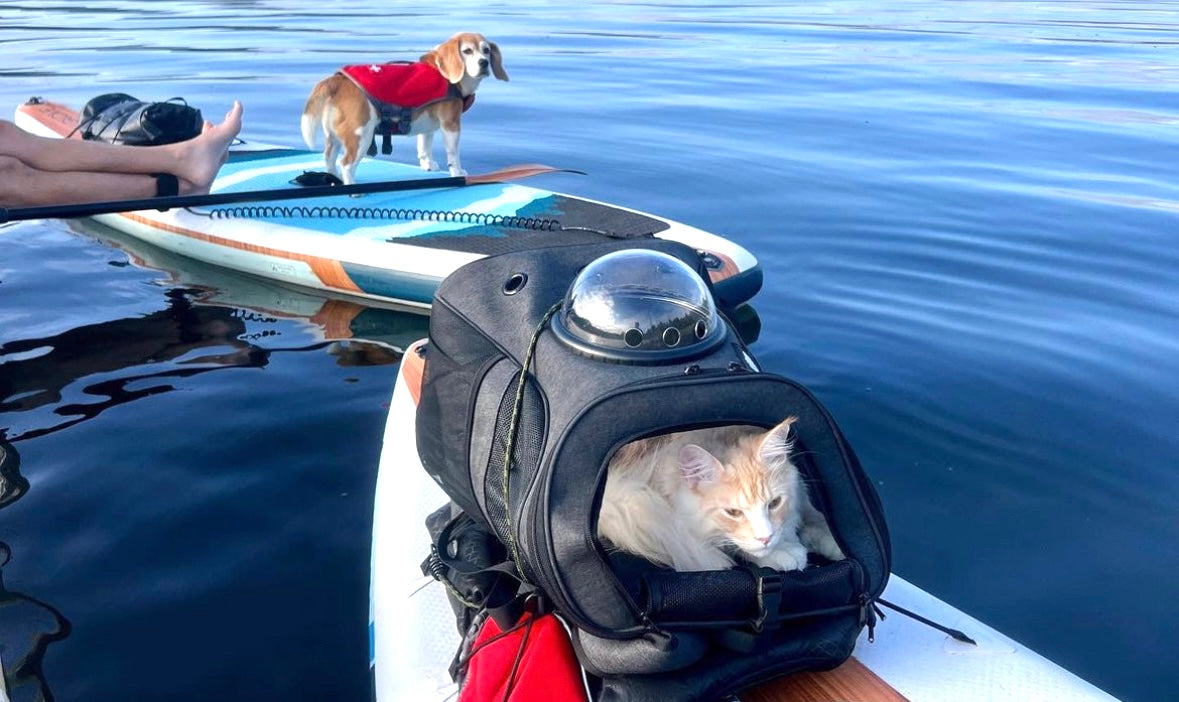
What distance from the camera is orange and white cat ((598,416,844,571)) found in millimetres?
2002

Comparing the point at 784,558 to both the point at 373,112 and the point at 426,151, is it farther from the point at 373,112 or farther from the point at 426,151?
the point at 426,151

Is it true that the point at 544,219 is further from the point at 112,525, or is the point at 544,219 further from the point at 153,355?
the point at 112,525

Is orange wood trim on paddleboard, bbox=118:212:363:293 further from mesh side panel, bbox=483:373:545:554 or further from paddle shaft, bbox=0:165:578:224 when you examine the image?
mesh side panel, bbox=483:373:545:554

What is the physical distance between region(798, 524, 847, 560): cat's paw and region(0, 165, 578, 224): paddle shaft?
150 inches

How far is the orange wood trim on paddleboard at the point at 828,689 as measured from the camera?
1998 mm

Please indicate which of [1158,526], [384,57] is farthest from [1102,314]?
[384,57]

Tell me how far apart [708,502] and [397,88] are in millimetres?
4492

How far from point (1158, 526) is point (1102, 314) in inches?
77.0

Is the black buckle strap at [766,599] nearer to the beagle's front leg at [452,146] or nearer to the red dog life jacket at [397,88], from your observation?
the red dog life jacket at [397,88]

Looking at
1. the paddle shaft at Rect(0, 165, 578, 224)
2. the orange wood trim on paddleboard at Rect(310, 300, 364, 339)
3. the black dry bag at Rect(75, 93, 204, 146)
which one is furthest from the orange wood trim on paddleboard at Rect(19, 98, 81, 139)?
the orange wood trim on paddleboard at Rect(310, 300, 364, 339)

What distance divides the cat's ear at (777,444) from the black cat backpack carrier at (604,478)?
0.10ft

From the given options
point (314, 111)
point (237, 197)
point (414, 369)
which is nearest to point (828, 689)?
point (414, 369)

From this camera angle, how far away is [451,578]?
7.10 feet

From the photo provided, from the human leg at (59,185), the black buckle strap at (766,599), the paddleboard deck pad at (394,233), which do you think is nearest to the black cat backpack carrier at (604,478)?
the black buckle strap at (766,599)
